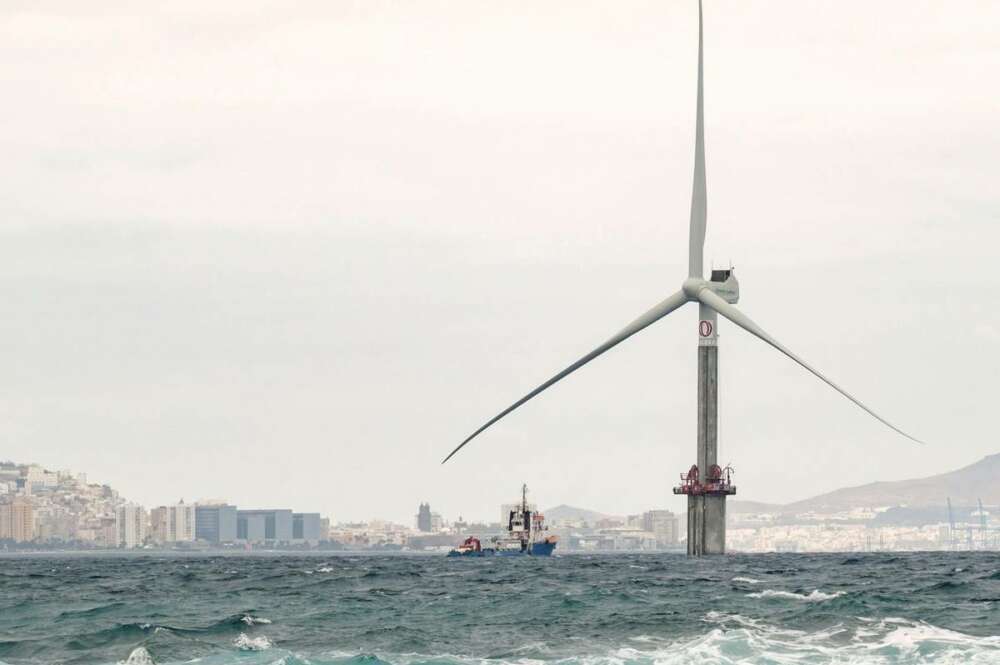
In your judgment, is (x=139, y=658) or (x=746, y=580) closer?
(x=139, y=658)

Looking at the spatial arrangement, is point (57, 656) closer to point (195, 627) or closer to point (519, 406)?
point (195, 627)

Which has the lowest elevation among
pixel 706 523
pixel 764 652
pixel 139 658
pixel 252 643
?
pixel 139 658

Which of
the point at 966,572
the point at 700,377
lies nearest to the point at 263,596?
the point at 966,572

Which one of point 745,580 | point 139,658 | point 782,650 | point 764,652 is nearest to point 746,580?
point 745,580

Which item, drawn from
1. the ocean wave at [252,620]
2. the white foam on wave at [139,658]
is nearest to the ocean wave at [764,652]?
Result: the white foam on wave at [139,658]

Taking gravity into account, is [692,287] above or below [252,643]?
above

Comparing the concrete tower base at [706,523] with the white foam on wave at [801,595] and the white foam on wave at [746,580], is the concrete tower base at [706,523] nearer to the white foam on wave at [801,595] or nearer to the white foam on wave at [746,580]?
the white foam on wave at [746,580]

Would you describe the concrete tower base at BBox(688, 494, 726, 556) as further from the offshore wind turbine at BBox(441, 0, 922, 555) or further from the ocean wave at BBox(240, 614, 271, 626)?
the ocean wave at BBox(240, 614, 271, 626)

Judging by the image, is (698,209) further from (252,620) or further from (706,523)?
(252,620)
